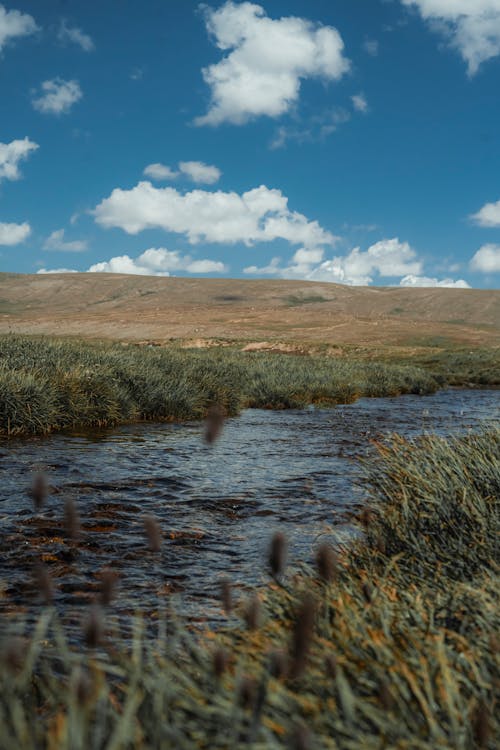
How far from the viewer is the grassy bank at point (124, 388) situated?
44.3 ft

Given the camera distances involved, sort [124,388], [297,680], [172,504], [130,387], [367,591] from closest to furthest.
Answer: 1. [297,680]
2. [367,591]
3. [172,504]
4. [124,388]
5. [130,387]

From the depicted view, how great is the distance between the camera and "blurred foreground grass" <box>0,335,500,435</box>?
44.4 ft

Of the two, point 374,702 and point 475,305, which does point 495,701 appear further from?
point 475,305

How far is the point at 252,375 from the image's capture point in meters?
24.8

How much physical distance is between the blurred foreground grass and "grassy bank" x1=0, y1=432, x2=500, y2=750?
32.1 ft

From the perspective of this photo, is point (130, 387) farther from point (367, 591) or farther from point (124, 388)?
point (367, 591)

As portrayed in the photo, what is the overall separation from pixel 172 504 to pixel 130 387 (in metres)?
8.92

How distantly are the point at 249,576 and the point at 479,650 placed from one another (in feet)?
10.9

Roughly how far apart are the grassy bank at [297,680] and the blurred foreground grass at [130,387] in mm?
9770

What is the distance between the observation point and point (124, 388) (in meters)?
16.5

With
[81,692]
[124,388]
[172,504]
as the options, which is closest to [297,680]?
[81,692]

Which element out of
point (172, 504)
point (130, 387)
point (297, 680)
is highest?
point (130, 387)

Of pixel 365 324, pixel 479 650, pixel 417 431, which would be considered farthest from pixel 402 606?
pixel 365 324

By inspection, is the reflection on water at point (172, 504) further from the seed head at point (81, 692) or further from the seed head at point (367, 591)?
the seed head at point (81, 692)
